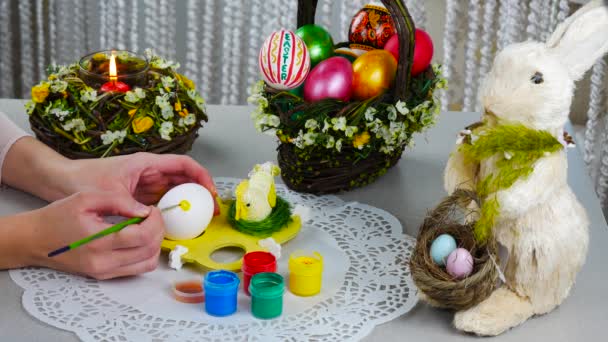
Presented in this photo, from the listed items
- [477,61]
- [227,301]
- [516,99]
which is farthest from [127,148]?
[477,61]

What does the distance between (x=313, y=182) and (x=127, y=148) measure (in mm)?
289

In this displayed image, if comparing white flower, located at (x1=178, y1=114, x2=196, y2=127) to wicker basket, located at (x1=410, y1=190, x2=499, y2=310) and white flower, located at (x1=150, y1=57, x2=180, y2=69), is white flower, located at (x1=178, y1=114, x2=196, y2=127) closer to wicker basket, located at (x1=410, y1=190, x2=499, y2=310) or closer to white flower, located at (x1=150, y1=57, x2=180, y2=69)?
white flower, located at (x1=150, y1=57, x2=180, y2=69)

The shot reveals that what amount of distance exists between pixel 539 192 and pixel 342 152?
0.37 metres

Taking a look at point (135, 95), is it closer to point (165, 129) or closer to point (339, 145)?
point (165, 129)

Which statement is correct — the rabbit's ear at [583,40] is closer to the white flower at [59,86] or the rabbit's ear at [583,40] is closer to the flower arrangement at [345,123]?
the flower arrangement at [345,123]

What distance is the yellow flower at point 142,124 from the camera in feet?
3.95

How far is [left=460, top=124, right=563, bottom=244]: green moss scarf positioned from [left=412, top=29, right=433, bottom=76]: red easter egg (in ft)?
1.19

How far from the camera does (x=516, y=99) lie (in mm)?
911

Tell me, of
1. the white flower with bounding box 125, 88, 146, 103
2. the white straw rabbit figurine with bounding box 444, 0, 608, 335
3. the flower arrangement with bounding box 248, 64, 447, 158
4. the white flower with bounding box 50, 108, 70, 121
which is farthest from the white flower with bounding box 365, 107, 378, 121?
the white flower with bounding box 50, 108, 70, 121

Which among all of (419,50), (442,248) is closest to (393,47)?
(419,50)

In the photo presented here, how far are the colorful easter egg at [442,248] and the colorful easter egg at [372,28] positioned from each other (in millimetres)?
503

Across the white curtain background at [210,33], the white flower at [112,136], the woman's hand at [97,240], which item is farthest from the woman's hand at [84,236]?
the white curtain background at [210,33]

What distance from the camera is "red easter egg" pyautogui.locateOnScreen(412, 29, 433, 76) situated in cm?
126

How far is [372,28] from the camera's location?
1.33 metres
